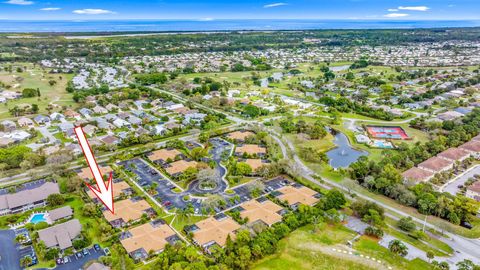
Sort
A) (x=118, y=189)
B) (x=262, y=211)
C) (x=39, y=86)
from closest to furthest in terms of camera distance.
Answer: (x=262, y=211) → (x=118, y=189) → (x=39, y=86)

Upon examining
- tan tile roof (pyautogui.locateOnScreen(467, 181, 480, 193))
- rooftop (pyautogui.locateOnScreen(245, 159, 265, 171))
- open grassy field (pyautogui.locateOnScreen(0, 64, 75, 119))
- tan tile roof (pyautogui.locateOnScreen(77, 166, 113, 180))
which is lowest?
tan tile roof (pyautogui.locateOnScreen(467, 181, 480, 193))

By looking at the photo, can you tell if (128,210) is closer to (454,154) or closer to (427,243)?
(427,243)

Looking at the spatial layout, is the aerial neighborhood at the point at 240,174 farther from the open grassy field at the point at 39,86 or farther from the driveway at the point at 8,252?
the open grassy field at the point at 39,86

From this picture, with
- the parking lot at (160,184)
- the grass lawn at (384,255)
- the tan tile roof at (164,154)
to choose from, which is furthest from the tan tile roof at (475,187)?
the tan tile roof at (164,154)

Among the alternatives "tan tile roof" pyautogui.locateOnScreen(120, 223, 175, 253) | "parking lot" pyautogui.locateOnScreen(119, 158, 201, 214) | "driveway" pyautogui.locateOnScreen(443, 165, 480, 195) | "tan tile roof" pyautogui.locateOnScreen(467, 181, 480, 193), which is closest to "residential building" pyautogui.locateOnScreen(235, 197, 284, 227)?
"parking lot" pyautogui.locateOnScreen(119, 158, 201, 214)

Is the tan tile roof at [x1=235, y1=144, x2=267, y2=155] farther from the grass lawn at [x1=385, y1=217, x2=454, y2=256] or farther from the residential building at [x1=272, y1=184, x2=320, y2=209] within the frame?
the grass lawn at [x1=385, y1=217, x2=454, y2=256]

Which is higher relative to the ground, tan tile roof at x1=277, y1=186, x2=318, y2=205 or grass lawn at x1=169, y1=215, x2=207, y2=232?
tan tile roof at x1=277, y1=186, x2=318, y2=205

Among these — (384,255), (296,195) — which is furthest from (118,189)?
(384,255)
